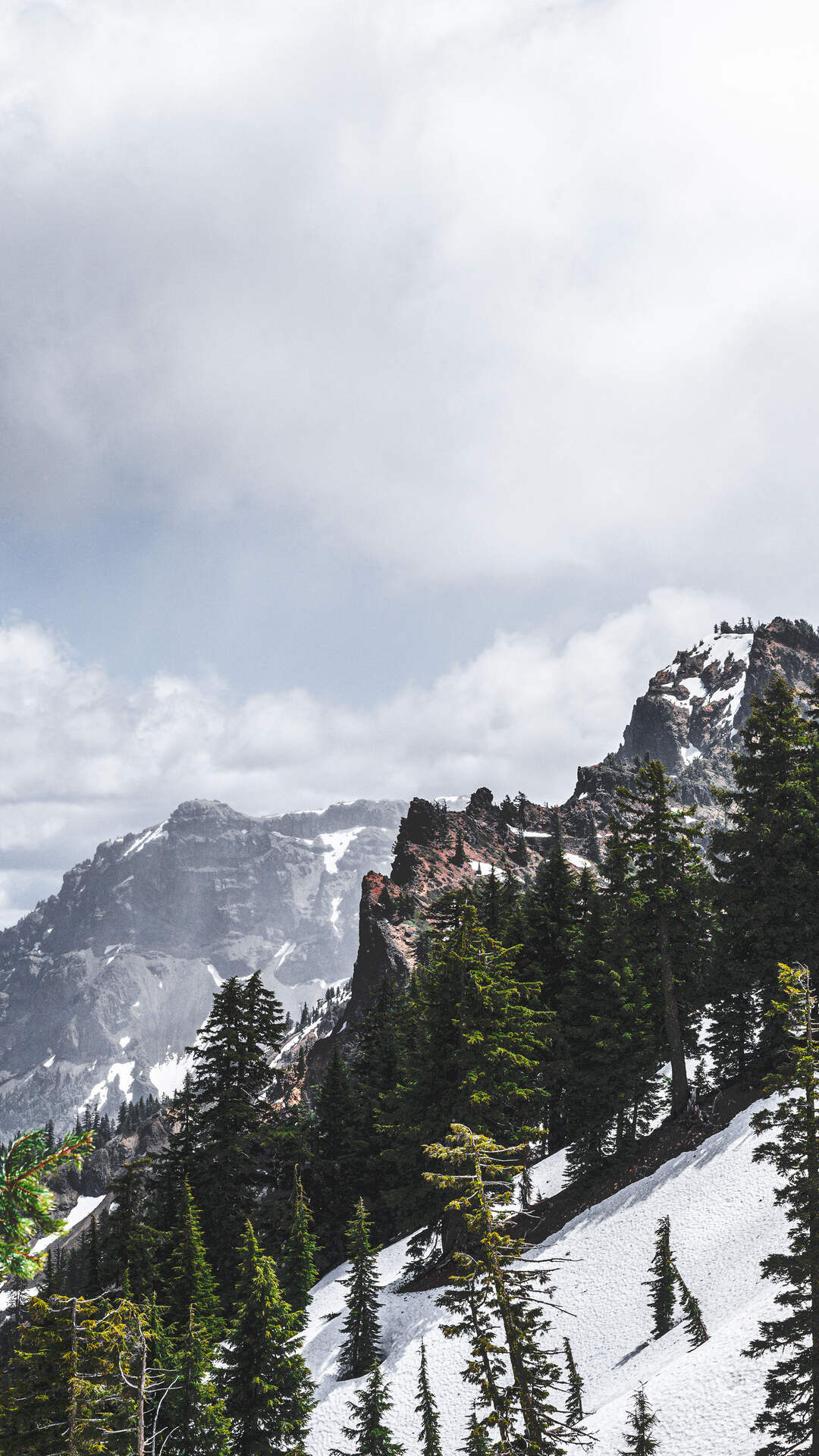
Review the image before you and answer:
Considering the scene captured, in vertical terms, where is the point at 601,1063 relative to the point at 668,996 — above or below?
below

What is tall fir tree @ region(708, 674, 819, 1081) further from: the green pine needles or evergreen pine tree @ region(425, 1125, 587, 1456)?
evergreen pine tree @ region(425, 1125, 587, 1456)

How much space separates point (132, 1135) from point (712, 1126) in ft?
622

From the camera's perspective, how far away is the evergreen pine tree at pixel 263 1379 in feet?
59.4

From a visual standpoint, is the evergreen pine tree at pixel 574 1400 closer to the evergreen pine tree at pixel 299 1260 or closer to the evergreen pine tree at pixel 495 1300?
the evergreen pine tree at pixel 495 1300

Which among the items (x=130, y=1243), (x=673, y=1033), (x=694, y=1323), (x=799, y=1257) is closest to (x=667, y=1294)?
(x=694, y=1323)

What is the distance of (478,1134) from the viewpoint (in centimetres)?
1752

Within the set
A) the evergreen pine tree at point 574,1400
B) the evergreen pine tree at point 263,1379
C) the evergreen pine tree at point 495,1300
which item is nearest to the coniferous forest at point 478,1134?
the evergreen pine tree at point 263,1379

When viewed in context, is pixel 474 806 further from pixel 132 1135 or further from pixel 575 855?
pixel 132 1135

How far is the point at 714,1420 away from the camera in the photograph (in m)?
16.7

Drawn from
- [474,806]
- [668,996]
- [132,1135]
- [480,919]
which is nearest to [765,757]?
[668,996]

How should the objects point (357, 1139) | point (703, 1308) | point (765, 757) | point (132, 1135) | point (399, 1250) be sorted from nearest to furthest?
point (703, 1308) → point (765, 757) → point (399, 1250) → point (357, 1139) → point (132, 1135)

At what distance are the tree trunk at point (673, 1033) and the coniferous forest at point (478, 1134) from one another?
0.12 metres

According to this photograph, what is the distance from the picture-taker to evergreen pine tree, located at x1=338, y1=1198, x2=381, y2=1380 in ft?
82.9

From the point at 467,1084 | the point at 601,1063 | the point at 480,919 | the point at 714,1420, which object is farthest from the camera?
the point at 480,919
